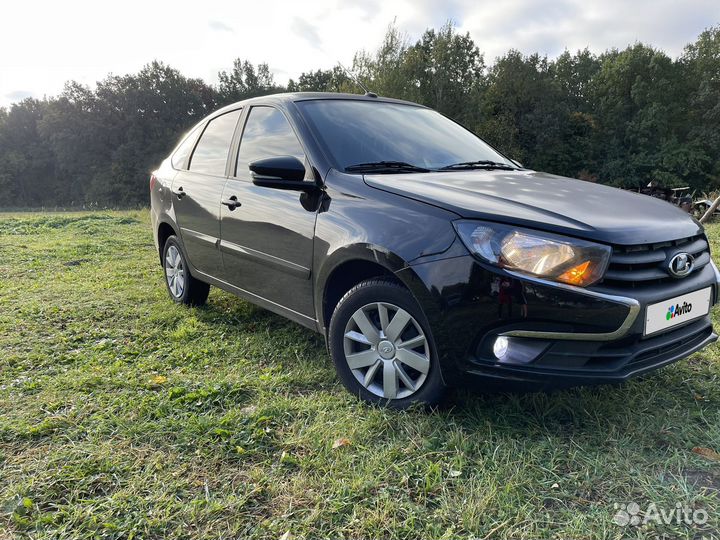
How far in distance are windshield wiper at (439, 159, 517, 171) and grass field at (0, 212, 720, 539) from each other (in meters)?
1.29

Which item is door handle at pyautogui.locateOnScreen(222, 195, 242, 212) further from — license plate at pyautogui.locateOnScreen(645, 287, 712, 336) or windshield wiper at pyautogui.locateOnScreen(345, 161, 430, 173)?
license plate at pyautogui.locateOnScreen(645, 287, 712, 336)

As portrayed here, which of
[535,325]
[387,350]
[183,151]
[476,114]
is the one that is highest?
[476,114]

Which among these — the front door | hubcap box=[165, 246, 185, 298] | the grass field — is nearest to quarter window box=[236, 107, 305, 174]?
the front door

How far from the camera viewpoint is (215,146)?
12.7 ft

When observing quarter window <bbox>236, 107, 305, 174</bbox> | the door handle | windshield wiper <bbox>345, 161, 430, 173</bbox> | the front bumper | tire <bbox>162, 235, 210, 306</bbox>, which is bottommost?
tire <bbox>162, 235, 210, 306</bbox>

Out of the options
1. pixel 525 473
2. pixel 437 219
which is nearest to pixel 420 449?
pixel 525 473

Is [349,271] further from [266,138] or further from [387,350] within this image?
[266,138]

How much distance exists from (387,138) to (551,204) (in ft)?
3.85

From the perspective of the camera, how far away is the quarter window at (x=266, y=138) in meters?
3.06

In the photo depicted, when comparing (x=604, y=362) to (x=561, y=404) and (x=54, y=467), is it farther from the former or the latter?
(x=54, y=467)

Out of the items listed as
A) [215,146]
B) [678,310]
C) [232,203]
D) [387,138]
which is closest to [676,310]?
[678,310]

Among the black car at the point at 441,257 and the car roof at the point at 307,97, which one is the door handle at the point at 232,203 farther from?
the car roof at the point at 307,97

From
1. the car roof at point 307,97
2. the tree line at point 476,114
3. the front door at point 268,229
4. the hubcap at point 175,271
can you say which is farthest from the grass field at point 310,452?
the tree line at point 476,114

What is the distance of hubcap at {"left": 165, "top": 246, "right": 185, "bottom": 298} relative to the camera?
4405 mm
